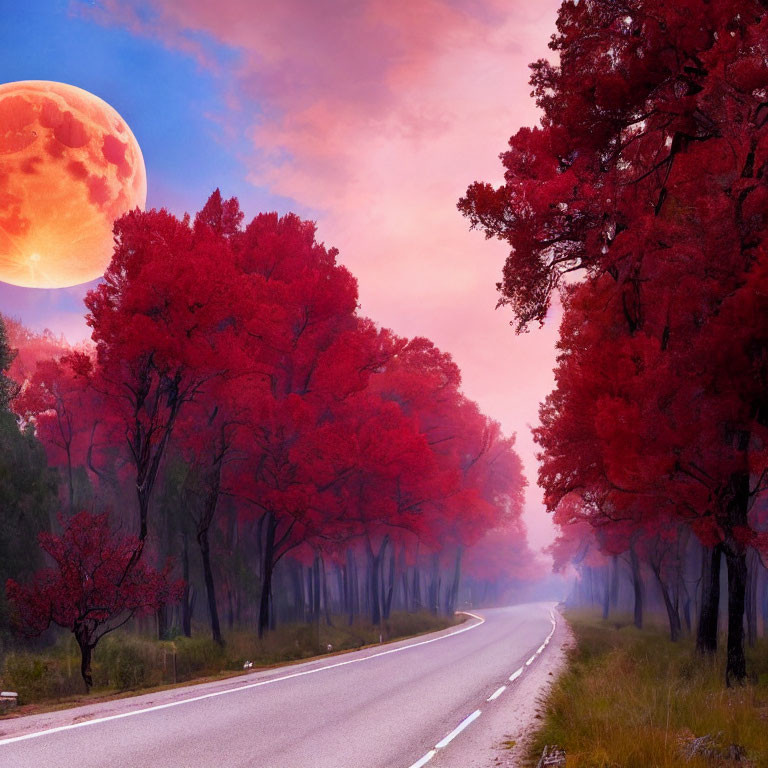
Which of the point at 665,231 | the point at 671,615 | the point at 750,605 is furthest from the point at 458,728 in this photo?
the point at 750,605

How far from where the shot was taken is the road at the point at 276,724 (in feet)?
25.7

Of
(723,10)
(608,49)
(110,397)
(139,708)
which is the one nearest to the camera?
(139,708)

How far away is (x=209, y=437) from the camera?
24828 millimetres

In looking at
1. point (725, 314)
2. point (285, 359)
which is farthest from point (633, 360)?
point (285, 359)

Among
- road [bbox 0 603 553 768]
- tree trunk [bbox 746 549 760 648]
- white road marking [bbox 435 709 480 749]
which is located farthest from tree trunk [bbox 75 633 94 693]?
tree trunk [bbox 746 549 760 648]

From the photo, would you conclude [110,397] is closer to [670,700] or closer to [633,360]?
[633,360]

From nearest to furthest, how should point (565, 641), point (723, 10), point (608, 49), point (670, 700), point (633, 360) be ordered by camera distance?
point (670, 700), point (723, 10), point (608, 49), point (633, 360), point (565, 641)

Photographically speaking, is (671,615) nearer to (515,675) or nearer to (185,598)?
(515,675)

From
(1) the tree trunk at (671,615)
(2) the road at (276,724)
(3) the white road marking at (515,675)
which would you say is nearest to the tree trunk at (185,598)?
(2) the road at (276,724)

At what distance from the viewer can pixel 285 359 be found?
26781 millimetres

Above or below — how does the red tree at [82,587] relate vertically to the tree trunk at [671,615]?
above

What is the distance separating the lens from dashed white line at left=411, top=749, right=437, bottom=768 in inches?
312

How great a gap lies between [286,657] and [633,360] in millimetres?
14244

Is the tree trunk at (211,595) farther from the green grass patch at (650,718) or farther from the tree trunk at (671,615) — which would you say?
the tree trunk at (671,615)
